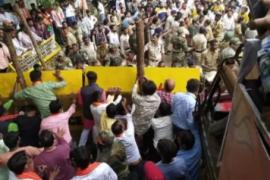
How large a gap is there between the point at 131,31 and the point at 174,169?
8.89 m

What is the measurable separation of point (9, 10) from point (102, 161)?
10.3 metres

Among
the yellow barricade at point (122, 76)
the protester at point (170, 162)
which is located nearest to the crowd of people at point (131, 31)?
the yellow barricade at point (122, 76)

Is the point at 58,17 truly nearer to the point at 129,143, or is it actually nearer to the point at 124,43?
the point at 124,43

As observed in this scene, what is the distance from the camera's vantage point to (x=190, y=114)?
6.07 meters

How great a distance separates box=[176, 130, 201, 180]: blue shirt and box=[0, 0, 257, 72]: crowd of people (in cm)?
413

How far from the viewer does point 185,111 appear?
20.0 ft

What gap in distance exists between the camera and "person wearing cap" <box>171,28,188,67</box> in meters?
11.8

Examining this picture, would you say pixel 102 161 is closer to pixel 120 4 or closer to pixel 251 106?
pixel 251 106

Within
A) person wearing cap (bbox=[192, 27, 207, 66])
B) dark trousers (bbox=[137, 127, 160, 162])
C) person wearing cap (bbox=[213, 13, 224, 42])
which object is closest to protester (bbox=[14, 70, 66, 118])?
dark trousers (bbox=[137, 127, 160, 162])

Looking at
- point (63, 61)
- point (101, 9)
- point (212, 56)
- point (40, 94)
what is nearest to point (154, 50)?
point (212, 56)

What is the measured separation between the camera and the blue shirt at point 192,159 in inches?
208

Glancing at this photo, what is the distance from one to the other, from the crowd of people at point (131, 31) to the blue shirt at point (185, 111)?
3341 mm

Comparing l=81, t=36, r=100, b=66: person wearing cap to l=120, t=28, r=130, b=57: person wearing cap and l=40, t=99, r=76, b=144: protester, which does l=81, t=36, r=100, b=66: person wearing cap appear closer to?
l=120, t=28, r=130, b=57: person wearing cap

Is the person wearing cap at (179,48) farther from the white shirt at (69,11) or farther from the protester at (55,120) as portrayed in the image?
the protester at (55,120)
